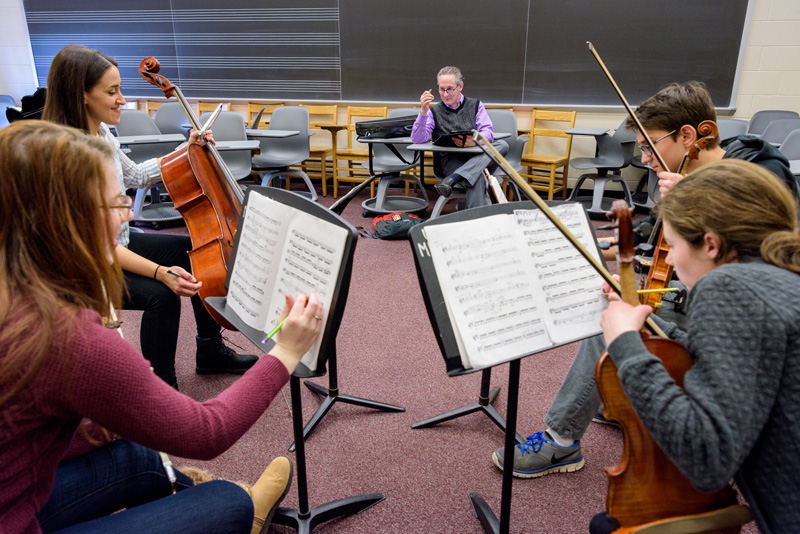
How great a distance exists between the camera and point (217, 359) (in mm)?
2111

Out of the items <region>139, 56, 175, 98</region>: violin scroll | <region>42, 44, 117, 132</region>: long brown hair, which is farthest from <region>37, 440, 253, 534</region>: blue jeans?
<region>139, 56, 175, 98</region>: violin scroll

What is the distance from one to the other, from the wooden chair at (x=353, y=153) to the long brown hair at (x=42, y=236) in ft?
13.9

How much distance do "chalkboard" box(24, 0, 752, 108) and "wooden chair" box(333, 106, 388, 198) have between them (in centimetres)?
21

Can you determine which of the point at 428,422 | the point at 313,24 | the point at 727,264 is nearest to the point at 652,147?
the point at 727,264

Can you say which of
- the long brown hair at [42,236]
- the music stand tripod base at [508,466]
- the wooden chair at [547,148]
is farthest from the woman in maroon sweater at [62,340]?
the wooden chair at [547,148]

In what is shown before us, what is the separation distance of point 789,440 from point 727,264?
0.90ft

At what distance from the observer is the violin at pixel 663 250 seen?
5.04ft

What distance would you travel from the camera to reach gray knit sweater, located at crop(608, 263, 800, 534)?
→ 0.75 m

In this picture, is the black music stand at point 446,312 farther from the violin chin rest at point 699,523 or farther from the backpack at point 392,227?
the backpack at point 392,227

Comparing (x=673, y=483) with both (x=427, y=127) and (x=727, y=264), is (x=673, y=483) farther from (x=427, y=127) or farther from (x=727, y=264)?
(x=427, y=127)

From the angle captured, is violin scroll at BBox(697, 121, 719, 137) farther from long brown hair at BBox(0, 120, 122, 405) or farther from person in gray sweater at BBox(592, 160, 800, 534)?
long brown hair at BBox(0, 120, 122, 405)

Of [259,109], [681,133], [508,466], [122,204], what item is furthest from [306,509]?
[259,109]

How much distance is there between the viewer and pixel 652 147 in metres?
1.56

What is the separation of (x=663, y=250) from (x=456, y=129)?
2.59m
